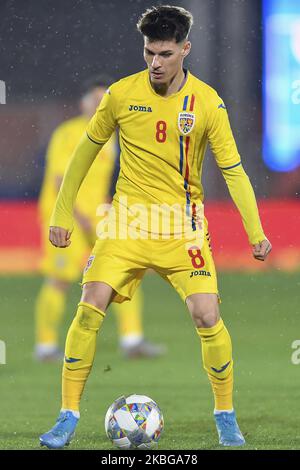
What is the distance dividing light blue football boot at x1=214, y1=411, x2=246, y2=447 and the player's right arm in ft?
3.65

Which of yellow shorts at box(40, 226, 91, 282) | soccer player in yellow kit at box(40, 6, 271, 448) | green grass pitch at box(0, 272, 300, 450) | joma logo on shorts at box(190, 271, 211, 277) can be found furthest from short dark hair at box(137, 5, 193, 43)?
yellow shorts at box(40, 226, 91, 282)

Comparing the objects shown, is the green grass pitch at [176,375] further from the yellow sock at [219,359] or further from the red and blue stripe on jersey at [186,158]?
the red and blue stripe on jersey at [186,158]

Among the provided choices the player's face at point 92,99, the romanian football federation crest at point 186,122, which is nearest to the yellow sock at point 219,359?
the romanian football federation crest at point 186,122

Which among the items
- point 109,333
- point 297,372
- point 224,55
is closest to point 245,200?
point 297,372

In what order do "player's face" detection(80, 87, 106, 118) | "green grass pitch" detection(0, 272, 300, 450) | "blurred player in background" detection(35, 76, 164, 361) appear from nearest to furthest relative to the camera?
"green grass pitch" detection(0, 272, 300, 450) < "player's face" detection(80, 87, 106, 118) < "blurred player in background" detection(35, 76, 164, 361)

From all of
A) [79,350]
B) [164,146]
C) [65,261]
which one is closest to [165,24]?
[164,146]

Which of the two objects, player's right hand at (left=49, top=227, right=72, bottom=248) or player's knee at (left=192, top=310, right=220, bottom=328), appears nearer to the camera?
player's knee at (left=192, top=310, right=220, bottom=328)

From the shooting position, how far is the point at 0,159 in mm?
15250

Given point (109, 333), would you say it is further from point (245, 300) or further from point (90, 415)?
point (90, 415)

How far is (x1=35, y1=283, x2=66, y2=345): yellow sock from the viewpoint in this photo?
30.8 ft

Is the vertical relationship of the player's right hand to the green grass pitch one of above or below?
above

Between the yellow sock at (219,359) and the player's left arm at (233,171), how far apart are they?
0.42 meters

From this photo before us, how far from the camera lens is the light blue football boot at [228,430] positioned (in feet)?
19.9

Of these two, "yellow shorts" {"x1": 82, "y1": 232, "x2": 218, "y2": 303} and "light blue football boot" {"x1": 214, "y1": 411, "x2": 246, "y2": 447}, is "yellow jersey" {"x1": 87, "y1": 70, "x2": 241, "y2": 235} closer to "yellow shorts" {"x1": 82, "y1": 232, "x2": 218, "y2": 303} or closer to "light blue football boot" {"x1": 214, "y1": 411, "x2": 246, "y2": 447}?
"yellow shorts" {"x1": 82, "y1": 232, "x2": 218, "y2": 303}
